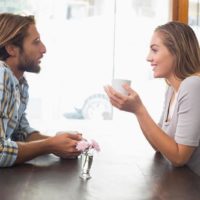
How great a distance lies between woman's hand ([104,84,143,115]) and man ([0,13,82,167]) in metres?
0.20

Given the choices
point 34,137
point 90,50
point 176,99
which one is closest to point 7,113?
point 34,137

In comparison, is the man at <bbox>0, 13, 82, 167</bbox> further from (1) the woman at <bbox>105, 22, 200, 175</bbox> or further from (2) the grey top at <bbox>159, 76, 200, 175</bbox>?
(2) the grey top at <bbox>159, 76, 200, 175</bbox>

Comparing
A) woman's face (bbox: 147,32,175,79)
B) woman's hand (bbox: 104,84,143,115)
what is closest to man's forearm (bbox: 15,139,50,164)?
woman's hand (bbox: 104,84,143,115)

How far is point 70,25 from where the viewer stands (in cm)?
351

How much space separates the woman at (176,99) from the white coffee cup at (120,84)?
13 millimetres

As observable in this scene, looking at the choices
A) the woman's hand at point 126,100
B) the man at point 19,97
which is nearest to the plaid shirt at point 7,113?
the man at point 19,97

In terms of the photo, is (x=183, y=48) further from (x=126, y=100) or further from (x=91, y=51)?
(x=91, y=51)

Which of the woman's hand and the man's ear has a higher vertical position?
the man's ear

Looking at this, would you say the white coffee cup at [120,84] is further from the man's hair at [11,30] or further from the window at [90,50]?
the window at [90,50]

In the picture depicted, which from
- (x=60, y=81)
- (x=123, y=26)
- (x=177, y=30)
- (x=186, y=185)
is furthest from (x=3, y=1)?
(x=186, y=185)

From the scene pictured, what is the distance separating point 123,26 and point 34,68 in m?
1.88

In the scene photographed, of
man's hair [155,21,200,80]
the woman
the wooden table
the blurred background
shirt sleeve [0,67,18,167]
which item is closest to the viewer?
the wooden table

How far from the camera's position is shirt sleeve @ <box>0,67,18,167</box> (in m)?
1.27

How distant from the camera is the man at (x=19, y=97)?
4.37 ft
